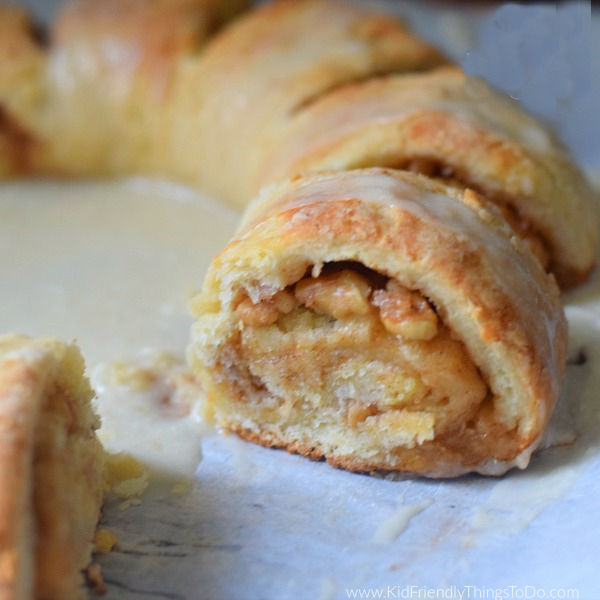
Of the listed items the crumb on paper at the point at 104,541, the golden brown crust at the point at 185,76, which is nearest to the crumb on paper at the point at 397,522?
the crumb on paper at the point at 104,541

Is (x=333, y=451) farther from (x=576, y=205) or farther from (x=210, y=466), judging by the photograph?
(x=576, y=205)

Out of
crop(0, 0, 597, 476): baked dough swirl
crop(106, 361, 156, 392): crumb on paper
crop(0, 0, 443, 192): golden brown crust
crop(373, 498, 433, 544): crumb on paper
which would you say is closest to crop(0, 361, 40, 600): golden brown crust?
crop(0, 0, 597, 476): baked dough swirl

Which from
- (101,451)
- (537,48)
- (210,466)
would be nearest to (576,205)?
(537,48)

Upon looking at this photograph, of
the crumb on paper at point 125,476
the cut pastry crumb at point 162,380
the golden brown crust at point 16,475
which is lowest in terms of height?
the crumb on paper at point 125,476

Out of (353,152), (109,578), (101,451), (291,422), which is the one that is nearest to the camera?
(109,578)

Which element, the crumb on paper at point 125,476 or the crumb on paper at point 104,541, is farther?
the crumb on paper at point 125,476

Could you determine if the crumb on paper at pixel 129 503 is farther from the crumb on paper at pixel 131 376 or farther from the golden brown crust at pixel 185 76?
the golden brown crust at pixel 185 76

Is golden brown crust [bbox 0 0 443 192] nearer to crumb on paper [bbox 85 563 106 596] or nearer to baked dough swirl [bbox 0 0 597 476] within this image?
baked dough swirl [bbox 0 0 597 476]
